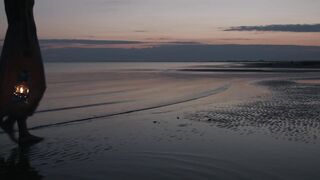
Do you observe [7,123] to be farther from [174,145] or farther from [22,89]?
[174,145]

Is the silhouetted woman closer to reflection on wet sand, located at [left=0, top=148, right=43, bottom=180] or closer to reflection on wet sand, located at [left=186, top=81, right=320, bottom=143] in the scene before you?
reflection on wet sand, located at [left=0, top=148, right=43, bottom=180]

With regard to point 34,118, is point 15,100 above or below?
above

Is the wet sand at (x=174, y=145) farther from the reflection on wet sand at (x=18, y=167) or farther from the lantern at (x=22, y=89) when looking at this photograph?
the lantern at (x=22, y=89)

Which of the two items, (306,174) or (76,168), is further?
(76,168)

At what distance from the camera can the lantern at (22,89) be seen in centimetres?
998

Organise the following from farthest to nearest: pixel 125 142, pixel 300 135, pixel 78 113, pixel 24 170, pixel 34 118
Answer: pixel 78 113, pixel 34 118, pixel 300 135, pixel 125 142, pixel 24 170

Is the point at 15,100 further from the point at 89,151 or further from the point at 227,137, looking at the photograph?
the point at 227,137

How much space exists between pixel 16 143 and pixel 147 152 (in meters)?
3.54

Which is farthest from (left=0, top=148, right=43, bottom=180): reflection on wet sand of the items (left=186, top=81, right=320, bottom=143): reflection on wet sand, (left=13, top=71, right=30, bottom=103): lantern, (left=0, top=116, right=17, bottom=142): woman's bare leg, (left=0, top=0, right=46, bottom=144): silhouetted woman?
(left=186, top=81, right=320, bottom=143): reflection on wet sand

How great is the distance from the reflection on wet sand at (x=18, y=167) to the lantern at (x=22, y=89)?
127 cm

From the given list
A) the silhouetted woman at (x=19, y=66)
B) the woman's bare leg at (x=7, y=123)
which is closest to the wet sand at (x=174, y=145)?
the woman's bare leg at (x=7, y=123)

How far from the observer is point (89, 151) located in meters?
10.6

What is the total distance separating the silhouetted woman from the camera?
991 cm

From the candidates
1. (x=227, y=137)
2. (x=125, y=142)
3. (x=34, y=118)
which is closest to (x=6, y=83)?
(x=125, y=142)
